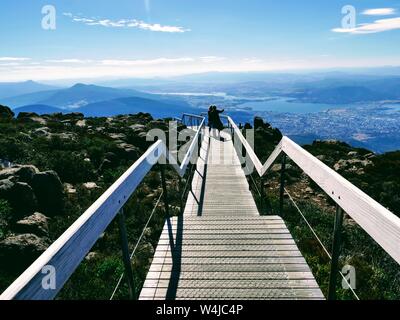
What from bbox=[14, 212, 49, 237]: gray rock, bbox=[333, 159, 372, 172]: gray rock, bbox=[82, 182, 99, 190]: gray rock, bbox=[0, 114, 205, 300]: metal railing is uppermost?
bbox=[0, 114, 205, 300]: metal railing

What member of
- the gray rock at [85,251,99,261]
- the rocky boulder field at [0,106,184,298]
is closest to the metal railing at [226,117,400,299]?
the rocky boulder field at [0,106,184,298]

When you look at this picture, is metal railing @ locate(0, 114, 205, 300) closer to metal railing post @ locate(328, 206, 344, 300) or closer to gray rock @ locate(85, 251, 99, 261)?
metal railing post @ locate(328, 206, 344, 300)

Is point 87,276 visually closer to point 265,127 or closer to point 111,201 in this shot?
point 111,201

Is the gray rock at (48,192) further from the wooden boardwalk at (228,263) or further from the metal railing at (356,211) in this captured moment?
the metal railing at (356,211)

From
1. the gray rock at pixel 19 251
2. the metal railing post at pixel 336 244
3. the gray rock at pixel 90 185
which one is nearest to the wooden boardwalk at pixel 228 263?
the metal railing post at pixel 336 244

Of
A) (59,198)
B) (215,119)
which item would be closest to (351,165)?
(215,119)

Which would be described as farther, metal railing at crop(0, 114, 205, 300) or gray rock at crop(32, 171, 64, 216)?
gray rock at crop(32, 171, 64, 216)
